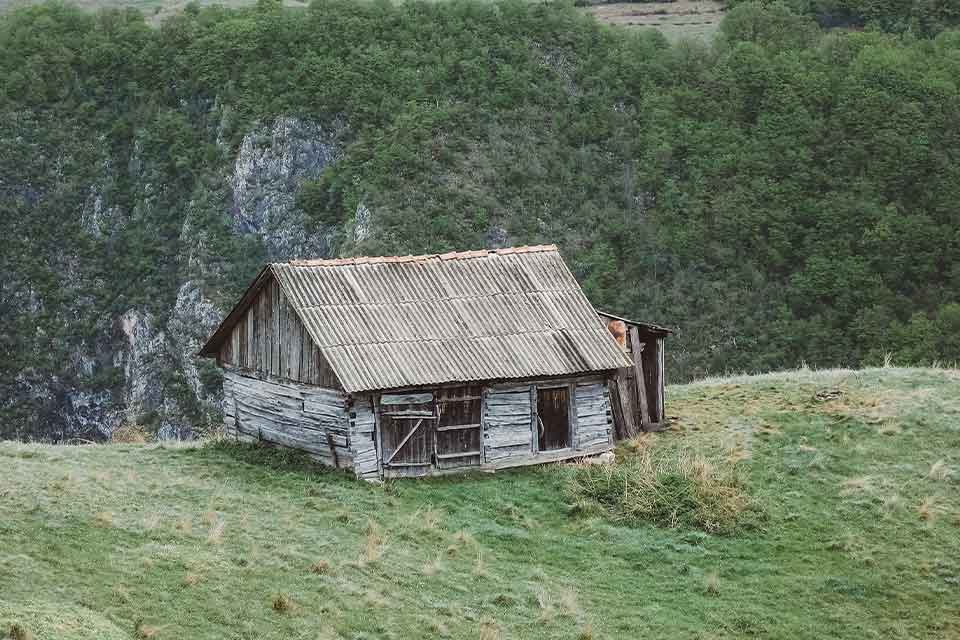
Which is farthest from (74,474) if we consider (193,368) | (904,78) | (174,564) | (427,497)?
(904,78)

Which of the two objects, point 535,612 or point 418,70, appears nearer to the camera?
point 535,612

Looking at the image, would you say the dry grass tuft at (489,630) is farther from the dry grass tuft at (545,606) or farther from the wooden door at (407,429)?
the wooden door at (407,429)

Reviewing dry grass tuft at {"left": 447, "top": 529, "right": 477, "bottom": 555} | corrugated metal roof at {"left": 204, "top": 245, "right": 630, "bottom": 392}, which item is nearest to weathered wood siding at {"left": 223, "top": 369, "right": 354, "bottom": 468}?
corrugated metal roof at {"left": 204, "top": 245, "right": 630, "bottom": 392}

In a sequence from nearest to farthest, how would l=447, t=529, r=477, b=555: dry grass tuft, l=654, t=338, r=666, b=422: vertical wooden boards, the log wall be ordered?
1. l=447, t=529, r=477, b=555: dry grass tuft
2. the log wall
3. l=654, t=338, r=666, b=422: vertical wooden boards

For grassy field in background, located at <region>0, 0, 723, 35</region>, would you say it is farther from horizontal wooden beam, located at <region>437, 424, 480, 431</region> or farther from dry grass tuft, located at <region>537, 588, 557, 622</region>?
dry grass tuft, located at <region>537, 588, 557, 622</region>

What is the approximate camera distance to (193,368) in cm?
7194

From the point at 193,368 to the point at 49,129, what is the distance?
22.2m

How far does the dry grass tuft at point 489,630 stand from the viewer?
714 inches

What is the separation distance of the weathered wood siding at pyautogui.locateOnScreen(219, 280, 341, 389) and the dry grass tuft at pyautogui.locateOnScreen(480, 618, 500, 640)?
7.25m

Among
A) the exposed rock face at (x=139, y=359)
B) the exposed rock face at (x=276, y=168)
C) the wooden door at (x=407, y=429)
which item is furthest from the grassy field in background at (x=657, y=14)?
the wooden door at (x=407, y=429)

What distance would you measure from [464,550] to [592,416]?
258 inches

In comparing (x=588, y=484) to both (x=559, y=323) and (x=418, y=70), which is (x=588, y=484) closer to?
(x=559, y=323)

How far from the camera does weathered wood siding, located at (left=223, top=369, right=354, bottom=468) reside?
24.9 m

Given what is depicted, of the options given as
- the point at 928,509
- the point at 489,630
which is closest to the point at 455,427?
the point at 489,630
